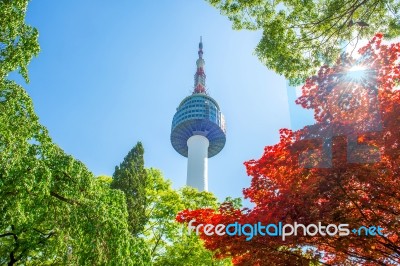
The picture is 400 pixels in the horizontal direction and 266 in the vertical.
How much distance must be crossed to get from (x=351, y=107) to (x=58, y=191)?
741cm

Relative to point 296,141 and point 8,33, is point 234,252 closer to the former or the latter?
point 296,141

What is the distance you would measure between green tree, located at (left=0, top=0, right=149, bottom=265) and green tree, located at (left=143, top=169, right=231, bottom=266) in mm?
7569

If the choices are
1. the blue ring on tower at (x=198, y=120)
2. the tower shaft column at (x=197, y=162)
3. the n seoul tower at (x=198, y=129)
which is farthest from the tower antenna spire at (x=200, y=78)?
the tower shaft column at (x=197, y=162)

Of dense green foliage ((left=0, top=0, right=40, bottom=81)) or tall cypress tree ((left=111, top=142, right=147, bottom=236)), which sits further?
tall cypress tree ((left=111, top=142, right=147, bottom=236))

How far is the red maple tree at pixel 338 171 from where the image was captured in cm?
789

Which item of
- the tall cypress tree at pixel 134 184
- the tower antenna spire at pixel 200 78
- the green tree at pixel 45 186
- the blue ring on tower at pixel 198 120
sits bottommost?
the green tree at pixel 45 186

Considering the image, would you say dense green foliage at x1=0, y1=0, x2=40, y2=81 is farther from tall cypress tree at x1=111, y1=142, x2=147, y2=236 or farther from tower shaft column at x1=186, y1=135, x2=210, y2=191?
tower shaft column at x1=186, y1=135, x2=210, y2=191

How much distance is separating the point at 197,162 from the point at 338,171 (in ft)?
196

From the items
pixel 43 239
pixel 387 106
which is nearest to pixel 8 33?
pixel 43 239

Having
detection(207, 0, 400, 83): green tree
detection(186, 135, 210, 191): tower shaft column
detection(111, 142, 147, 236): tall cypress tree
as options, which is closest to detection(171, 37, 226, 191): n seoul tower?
detection(186, 135, 210, 191): tower shaft column

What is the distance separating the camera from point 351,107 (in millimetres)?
8562

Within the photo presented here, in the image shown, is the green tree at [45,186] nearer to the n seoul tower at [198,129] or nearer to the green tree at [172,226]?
the green tree at [172,226]

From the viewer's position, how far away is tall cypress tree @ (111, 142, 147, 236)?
19.1 meters

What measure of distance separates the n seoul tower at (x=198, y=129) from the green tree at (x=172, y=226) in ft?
137
